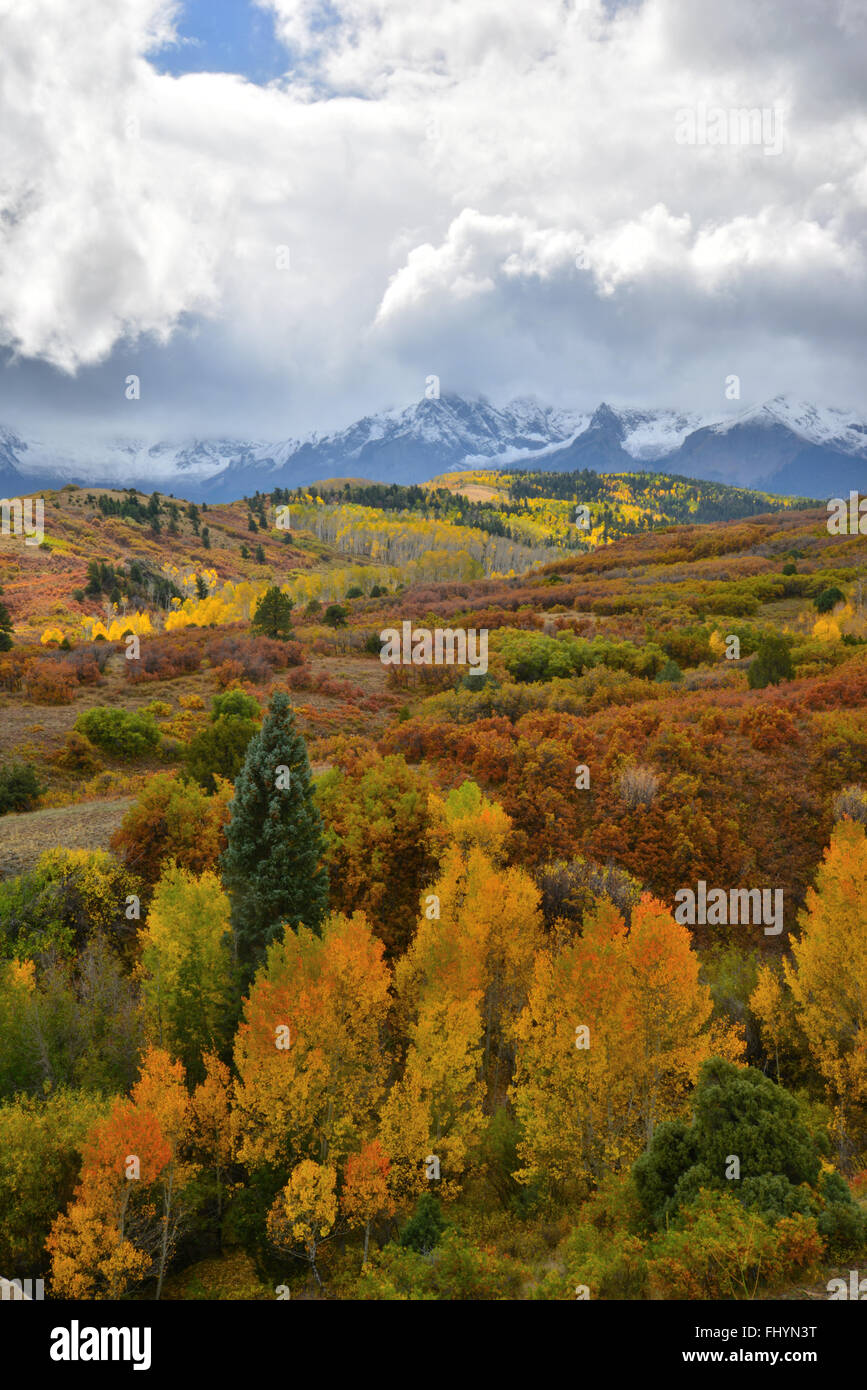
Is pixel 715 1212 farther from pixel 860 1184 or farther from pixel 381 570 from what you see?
pixel 381 570

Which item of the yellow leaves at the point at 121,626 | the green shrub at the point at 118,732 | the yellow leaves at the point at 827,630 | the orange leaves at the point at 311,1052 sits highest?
the yellow leaves at the point at 121,626

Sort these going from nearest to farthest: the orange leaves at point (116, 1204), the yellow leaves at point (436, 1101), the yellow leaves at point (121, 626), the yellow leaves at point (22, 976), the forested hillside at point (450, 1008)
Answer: the forested hillside at point (450, 1008)
the orange leaves at point (116, 1204)
the yellow leaves at point (436, 1101)
the yellow leaves at point (22, 976)
the yellow leaves at point (121, 626)

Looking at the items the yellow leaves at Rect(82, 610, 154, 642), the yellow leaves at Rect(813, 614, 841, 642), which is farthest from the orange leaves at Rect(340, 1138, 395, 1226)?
the yellow leaves at Rect(82, 610, 154, 642)

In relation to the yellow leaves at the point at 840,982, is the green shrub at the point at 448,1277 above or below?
below

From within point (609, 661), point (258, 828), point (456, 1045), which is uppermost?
point (609, 661)

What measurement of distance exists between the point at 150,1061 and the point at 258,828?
7.41 m

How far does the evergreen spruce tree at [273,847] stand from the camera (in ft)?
72.3

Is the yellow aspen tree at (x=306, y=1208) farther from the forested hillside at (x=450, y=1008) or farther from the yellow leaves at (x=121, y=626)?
the yellow leaves at (x=121, y=626)

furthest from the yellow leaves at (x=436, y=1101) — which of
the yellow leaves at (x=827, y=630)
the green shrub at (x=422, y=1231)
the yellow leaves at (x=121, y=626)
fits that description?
the yellow leaves at (x=121, y=626)

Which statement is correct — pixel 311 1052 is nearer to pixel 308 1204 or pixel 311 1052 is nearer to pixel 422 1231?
pixel 308 1204

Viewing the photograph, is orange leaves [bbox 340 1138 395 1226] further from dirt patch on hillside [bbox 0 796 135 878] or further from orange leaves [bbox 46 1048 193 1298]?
dirt patch on hillside [bbox 0 796 135 878]

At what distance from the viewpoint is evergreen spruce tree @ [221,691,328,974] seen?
22.0 metres
